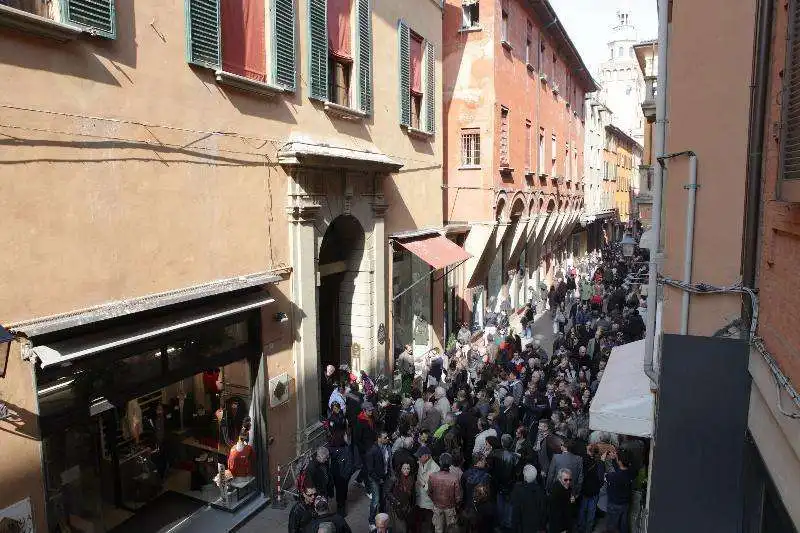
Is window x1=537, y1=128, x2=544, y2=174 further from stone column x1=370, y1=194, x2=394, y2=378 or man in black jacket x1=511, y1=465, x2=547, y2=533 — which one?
man in black jacket x1=511, y1=465, x2=547, y2=533

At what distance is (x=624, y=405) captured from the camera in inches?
305

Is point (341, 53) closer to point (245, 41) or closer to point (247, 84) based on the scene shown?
point (245, 41)

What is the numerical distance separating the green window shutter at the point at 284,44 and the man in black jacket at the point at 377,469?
18.4 feet

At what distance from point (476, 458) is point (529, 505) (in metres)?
0.98

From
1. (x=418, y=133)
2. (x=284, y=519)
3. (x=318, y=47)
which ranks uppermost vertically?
(x=318, y=47)

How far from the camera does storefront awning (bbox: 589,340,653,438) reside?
7418 mm

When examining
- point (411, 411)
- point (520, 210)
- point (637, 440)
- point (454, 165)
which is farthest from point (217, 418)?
point (520, 210)

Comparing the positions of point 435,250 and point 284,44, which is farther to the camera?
point 435,250

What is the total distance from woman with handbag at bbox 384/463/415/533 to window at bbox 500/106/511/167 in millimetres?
12959

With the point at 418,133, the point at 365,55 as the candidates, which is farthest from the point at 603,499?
the point at 418,133

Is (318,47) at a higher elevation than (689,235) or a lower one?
higher

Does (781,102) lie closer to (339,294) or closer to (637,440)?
(637,440)

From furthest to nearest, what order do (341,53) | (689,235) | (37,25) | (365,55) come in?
(365,55)
(341,53)
(689,235)
(37,25)

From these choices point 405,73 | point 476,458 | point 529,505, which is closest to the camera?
point 529,505
